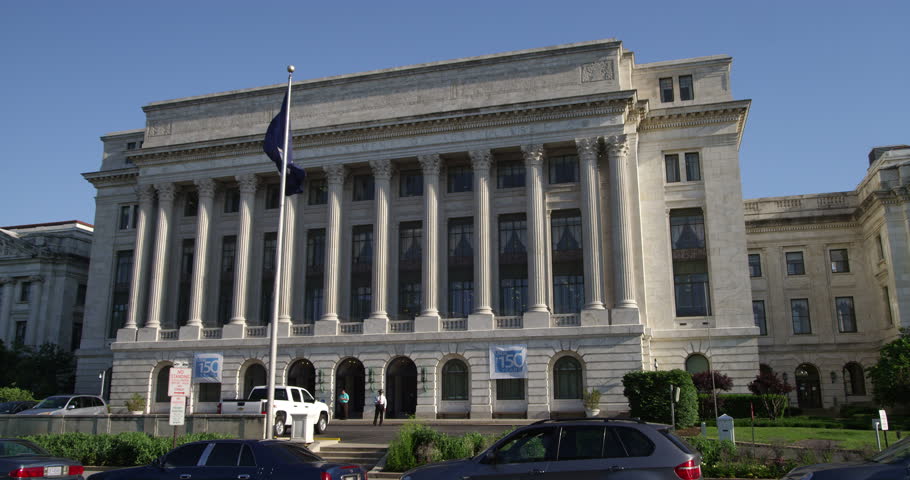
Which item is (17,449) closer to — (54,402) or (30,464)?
(30,464)

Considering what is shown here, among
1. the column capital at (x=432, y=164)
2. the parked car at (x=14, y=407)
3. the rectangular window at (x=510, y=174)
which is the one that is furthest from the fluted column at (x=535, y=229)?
the parked car at (x=14, y=407)

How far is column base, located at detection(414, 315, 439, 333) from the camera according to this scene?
44.4 metres

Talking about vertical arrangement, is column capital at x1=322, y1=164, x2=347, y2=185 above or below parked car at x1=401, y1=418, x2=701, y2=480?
above

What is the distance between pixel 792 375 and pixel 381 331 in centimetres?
3139

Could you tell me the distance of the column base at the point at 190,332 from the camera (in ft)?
161

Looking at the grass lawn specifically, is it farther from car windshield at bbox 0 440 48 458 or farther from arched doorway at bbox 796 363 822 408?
arched doorway at bbox 796 363 822 408

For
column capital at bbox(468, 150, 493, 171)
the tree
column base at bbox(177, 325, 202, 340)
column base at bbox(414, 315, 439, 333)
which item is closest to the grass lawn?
the tree

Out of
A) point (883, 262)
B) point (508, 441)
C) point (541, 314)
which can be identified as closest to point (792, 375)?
point (883, 262)

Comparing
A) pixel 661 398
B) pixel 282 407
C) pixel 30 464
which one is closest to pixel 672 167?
pixel 661 398

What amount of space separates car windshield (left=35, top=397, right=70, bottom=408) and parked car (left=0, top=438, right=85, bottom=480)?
871 inches

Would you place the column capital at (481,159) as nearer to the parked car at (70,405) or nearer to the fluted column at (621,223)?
the fluted column at (621,223)

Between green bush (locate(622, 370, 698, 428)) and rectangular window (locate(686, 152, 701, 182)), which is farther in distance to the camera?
rectangular window (locate(686, 152, 701, 182))

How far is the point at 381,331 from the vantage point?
148 ft

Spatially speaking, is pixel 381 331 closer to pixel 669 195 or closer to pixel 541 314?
pixel 541 314
